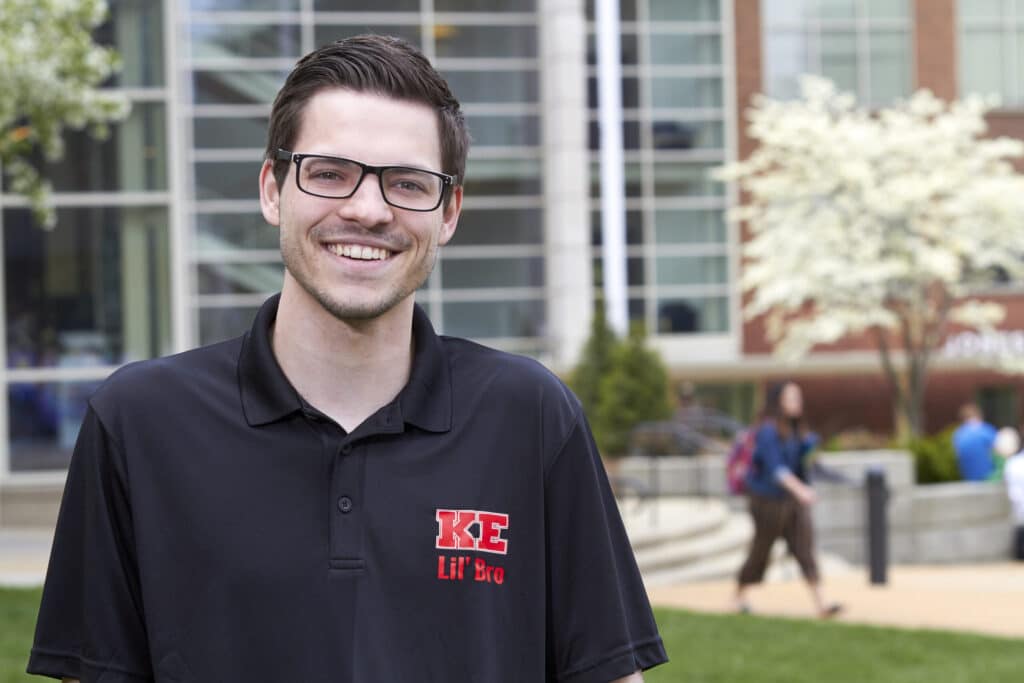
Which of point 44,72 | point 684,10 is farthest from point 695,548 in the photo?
point 684,10

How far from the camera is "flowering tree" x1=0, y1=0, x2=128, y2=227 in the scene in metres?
11.6

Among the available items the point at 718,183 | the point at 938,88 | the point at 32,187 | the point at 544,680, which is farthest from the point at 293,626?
the point at 938,88

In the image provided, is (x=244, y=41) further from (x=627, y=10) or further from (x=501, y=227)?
(x=627, y=10)

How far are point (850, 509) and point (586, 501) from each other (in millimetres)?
17170

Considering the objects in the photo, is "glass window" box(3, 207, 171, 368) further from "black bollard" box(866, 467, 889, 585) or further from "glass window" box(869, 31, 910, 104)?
"glass window" box(869, 31, 910, 104)

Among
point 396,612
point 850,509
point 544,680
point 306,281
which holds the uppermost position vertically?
point 306,281

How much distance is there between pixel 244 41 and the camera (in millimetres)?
28875

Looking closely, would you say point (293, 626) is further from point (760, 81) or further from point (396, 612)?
point (760, 81)

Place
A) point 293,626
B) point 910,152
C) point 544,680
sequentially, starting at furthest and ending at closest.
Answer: point 910,152, point 544,680, point 293,626

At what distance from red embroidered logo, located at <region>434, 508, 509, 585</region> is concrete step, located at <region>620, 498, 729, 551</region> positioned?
12320 mm

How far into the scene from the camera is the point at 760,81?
35156mm

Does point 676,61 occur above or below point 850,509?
above

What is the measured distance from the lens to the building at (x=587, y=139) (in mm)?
28266

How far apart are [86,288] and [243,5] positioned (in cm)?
1256
